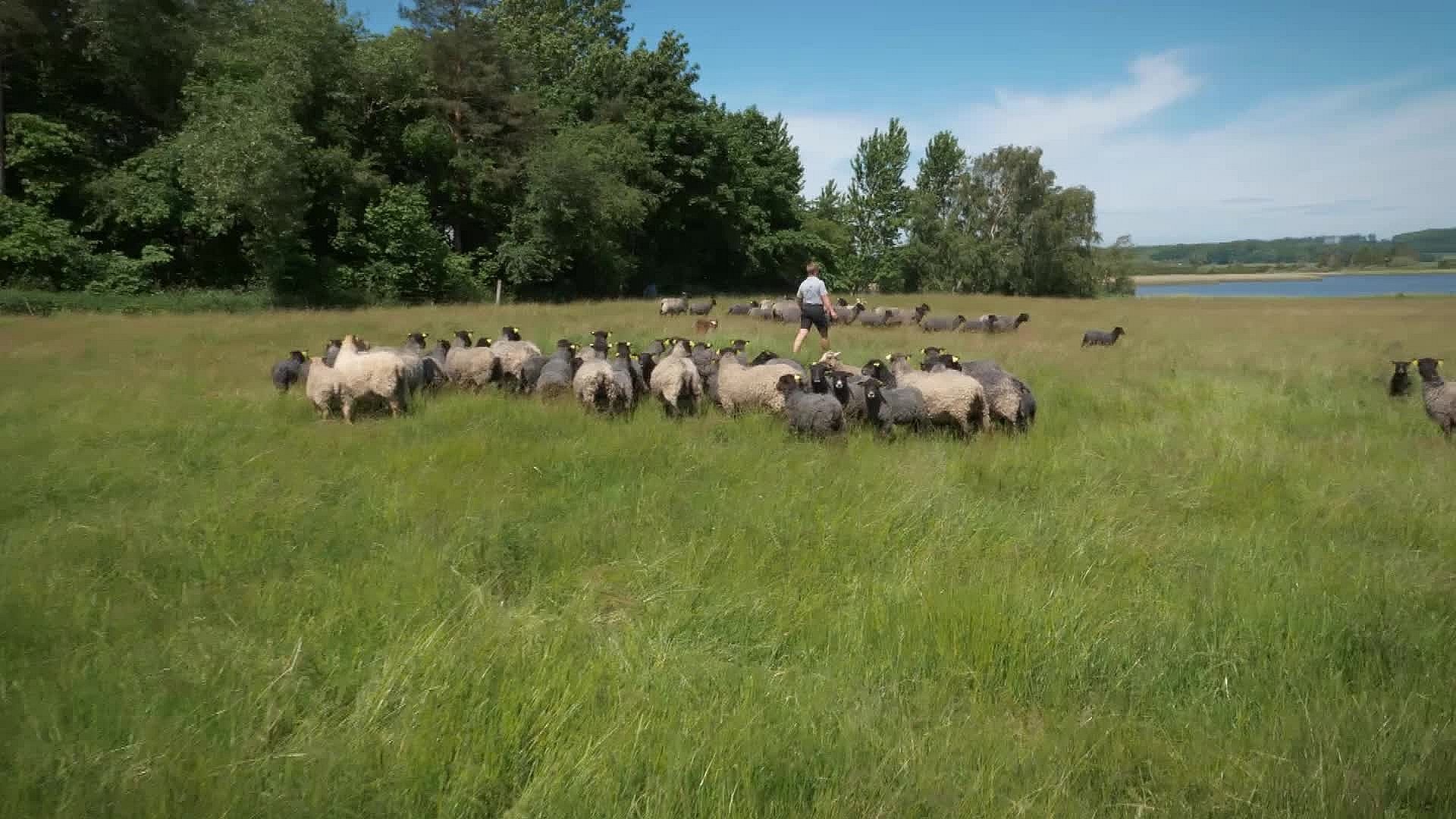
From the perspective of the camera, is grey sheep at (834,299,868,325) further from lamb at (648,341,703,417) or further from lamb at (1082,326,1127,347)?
lamb at (648,341,703,417)

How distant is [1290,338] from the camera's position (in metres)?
22.7

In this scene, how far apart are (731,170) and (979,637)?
43608 mm

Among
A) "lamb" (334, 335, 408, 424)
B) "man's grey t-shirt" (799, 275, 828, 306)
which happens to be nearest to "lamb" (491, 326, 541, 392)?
"lamb" (334, 335, 408, 424)

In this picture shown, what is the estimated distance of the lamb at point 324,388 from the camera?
1028cm

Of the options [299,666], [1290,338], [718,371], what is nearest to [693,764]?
[299,666]

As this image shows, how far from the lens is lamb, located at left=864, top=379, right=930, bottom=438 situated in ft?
31.2

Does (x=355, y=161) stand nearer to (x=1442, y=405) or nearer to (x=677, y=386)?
(x=677, y=386)

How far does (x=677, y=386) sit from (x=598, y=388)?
111 centimetres

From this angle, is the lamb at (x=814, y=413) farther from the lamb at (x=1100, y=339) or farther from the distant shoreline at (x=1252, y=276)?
the distant shoreline at (x=1252, y=276)

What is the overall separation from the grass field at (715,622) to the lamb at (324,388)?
97cm

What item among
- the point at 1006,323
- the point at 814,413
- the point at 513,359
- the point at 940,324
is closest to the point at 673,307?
the point at 940,324

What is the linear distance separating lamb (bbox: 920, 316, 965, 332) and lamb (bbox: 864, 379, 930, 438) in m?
14.2

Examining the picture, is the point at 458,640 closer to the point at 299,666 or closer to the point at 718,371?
the point at 299,666

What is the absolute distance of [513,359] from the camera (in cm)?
1269
